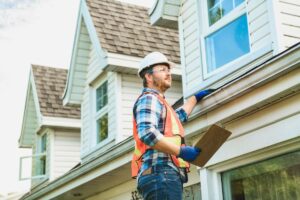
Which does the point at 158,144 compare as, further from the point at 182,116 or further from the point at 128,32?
the point at 128,32

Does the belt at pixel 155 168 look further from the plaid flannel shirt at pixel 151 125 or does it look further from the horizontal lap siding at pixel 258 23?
the horizontal lap siding at pixel 258 23

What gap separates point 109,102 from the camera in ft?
33.5

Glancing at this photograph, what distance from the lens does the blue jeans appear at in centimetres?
342

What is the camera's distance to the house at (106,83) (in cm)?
959

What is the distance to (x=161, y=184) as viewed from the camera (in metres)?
3.45

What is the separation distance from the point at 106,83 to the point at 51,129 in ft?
13.2

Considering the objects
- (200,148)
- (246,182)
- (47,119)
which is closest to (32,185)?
(47,119)

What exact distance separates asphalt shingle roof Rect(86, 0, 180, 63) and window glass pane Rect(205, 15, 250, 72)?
338 cm

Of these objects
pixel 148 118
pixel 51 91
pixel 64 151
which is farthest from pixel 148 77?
pixel 51 91

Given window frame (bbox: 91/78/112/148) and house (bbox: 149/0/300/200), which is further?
window frame (bbox: 91/78/112/148)

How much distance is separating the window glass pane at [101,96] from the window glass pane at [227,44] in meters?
4.37

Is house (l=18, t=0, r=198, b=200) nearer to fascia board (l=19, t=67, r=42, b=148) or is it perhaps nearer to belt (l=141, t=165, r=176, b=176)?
fascia board (l=19, t=67, r=42, b=148)

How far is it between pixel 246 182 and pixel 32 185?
10.8 m

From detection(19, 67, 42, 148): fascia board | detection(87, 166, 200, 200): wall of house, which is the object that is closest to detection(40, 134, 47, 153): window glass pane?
detection(19, 67, 42, 148): fascia board
